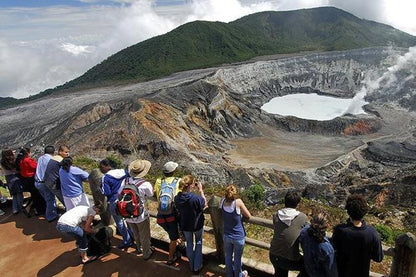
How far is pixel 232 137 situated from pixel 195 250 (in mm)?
40140

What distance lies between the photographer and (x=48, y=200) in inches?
362

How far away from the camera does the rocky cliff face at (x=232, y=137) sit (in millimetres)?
29656

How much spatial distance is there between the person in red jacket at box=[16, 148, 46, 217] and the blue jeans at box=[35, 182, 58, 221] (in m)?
0.53

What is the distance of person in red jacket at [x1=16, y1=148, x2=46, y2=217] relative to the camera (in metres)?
9.48

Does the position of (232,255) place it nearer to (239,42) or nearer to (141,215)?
(141,215)

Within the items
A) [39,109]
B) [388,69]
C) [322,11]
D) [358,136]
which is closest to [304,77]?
[388,69]

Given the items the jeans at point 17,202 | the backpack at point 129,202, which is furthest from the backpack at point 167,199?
the jeans at point 17,202

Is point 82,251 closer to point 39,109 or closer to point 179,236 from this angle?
point 179,236

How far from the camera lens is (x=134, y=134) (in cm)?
3250

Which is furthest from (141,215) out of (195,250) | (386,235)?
(386,235)

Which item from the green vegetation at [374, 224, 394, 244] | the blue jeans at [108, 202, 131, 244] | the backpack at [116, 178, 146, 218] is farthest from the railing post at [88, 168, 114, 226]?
the green vegetation at [374, 224, 394, 244]

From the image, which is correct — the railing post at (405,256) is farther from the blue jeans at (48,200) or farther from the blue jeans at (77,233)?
the blue jeans at (48,200)

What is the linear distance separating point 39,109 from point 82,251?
44.0 m

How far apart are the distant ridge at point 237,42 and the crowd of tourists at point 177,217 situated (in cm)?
6876
